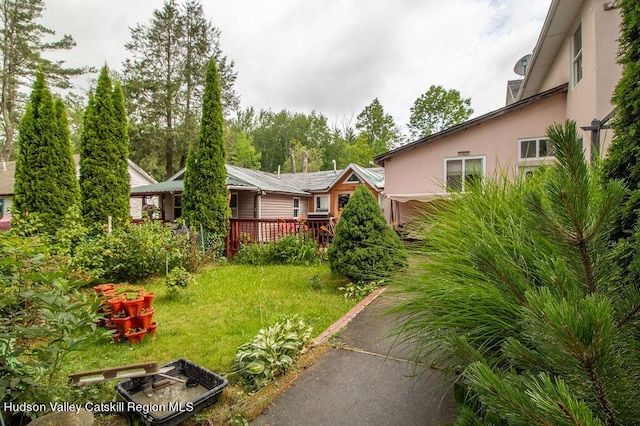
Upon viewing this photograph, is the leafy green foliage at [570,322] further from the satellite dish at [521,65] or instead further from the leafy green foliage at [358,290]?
the satellite dish at [521,65]

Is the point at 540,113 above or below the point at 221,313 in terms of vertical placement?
above

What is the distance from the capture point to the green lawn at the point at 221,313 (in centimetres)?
317

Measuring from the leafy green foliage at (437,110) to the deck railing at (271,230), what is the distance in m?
29.6

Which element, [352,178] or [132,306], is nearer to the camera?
[132,306]

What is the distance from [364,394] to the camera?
2.31 m

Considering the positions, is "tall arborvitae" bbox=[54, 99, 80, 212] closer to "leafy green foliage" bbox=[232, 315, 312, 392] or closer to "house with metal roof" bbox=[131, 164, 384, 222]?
"house with metal roof" bbox=[131, 164, 384, 222]

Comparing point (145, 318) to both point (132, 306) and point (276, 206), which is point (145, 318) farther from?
point (276, 206)

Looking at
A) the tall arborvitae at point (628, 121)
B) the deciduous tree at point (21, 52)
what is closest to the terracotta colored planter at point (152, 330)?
the tall arborvitae at point (628, 121)

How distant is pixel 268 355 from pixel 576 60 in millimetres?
8986

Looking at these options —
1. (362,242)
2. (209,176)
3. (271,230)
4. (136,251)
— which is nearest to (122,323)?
(136,251)

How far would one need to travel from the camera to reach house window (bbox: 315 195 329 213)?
2019 centimetres

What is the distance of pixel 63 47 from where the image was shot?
17.9 meters

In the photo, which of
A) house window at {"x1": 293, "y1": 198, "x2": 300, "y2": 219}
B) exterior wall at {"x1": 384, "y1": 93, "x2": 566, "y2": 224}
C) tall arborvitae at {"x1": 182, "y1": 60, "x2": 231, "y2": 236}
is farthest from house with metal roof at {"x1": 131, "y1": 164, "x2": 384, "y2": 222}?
tall arborvitae at {"x1": 182, "y1": 60, "x2": 231, "y2": 236}

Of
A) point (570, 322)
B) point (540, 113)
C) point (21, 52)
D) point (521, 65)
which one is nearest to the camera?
point (570, 322)
